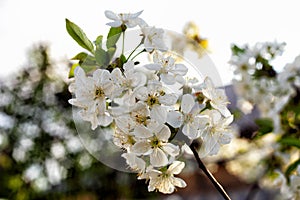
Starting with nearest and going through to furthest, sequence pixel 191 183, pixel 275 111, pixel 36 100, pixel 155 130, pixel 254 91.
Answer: pixel 155 130 < pixel 275 111 < pixel 254 91 < pixel 36 100 < pixel 191 183

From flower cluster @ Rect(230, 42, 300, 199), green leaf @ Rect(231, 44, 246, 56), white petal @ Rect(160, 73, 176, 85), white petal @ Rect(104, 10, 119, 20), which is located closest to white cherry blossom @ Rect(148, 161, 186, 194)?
white petal @ Rect(160, 73, 176, 85)

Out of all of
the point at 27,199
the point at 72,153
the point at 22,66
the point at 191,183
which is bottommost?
the point at 191,183

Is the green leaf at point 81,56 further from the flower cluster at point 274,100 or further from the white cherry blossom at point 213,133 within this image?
the flower cluster at point 274,100

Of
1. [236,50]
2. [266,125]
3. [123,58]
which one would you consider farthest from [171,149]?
[236,50]

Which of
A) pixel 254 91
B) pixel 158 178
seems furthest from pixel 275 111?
pixel 158 178

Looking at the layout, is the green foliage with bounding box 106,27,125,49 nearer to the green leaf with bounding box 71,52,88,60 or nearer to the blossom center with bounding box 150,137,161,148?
the green leaf with bounding box 71,52,88,60

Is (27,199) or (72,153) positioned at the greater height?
(72,153)

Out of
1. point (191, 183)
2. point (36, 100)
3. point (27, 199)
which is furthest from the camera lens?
point (191, 183)

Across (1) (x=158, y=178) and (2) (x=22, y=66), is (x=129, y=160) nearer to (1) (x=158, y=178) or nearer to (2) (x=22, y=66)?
(1) (x=158, y=178)
